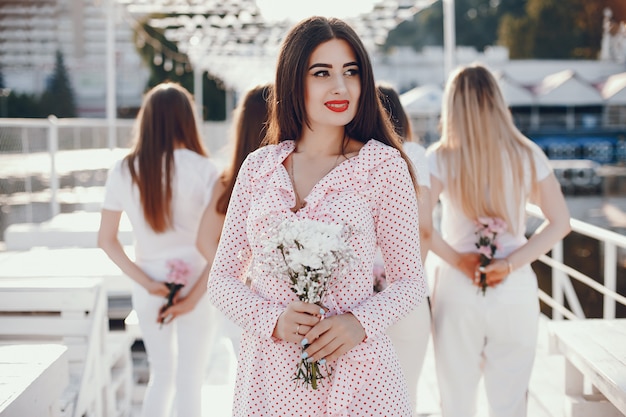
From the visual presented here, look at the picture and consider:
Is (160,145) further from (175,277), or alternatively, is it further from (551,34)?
(551,34)

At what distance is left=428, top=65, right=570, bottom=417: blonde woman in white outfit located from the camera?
271 cm

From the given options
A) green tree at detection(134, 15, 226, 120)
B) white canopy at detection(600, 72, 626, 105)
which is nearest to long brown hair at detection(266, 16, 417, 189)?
white canopy at detection(600, 72, 626, 105)

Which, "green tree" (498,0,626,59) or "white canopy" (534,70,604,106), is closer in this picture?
"white canopy" (534,70,604,106)

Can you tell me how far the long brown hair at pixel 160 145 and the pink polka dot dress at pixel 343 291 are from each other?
1.22 meters

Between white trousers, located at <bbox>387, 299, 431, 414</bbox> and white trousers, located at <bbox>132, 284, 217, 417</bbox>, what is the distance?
0.91 m

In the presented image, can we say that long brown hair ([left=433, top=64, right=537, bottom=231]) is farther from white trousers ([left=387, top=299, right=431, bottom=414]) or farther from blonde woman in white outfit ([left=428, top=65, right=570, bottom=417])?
white trousers ([left=387, top=299, right=431, bottom=414])

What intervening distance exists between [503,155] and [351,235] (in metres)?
1.35

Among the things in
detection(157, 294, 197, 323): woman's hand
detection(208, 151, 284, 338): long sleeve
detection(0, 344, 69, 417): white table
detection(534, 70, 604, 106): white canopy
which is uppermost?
detection(534, 70, 604, 106): white canopy

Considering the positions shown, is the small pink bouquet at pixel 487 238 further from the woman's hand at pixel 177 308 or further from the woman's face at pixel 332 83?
the woman's hand at pixel 177 308

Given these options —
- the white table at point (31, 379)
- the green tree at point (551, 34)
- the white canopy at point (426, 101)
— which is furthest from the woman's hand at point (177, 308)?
the green tree at point (551, 34)

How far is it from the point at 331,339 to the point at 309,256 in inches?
8.5

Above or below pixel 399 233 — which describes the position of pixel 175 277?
below

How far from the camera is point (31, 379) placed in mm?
1924

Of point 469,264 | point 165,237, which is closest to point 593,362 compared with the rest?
point 469,264
